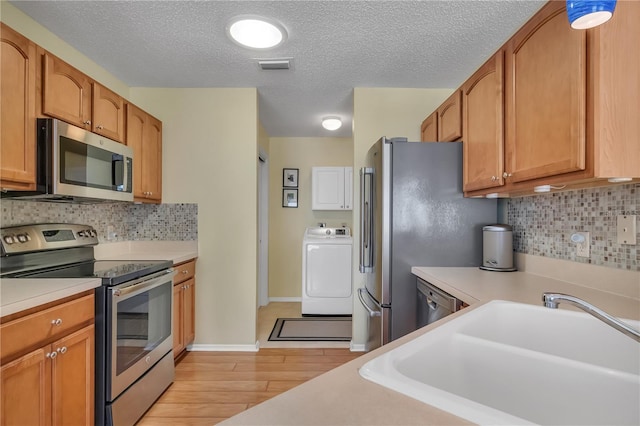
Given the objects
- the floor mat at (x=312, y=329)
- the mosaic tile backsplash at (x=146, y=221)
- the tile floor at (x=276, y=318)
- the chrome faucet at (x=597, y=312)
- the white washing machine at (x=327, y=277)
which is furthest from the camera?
the white washing machine at (x=327, y=277)

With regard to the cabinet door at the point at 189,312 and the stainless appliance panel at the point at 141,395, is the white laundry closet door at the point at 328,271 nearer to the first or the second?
the cabinet door at the point at 189,312

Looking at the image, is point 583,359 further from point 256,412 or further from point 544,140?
point 256,412

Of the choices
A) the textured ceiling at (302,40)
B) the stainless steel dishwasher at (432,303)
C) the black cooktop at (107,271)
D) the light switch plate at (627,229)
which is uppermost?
the textured ceiling at (302,40)

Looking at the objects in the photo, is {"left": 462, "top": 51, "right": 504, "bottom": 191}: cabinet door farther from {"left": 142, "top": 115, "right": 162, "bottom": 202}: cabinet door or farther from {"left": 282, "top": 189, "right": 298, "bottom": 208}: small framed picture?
{"left": 282, "top": 189, "right": 298, "bottom": 208}: small framed picture

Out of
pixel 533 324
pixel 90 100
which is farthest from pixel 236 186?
pixel 533 324

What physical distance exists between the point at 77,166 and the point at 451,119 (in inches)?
93.9

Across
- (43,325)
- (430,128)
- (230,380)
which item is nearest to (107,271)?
(43,325)

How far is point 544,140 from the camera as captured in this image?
1.35 m

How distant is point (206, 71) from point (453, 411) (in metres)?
2.72

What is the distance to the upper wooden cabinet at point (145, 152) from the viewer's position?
8.04 ft

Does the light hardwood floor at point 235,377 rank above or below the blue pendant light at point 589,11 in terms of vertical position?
below

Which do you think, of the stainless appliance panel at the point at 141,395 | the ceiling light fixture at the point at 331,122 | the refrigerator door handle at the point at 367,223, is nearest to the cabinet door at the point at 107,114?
the stainless appliance panel at the point at 141,395

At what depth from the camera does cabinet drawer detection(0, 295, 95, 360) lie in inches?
44.7

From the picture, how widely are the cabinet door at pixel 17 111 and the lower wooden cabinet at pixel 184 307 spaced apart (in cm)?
115
